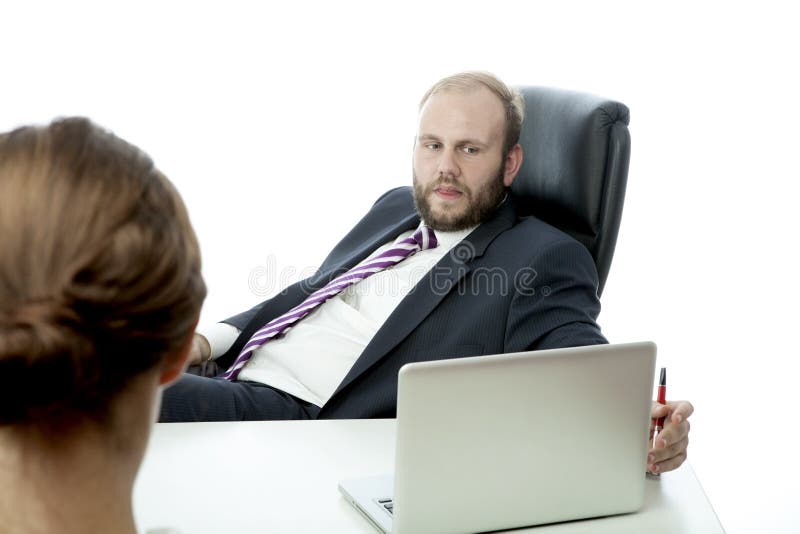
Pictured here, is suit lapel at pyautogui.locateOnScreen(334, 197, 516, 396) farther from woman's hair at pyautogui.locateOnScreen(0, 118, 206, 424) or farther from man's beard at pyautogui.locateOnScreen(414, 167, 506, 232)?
woman's hair at pyautogui.locateOnScreen(0, 118, 206, 424)

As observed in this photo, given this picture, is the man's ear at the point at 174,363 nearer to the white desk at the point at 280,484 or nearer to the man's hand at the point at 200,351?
the white desk at the point at 280,484

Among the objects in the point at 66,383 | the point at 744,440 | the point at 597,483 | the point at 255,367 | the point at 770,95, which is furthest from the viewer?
the point at 770,95

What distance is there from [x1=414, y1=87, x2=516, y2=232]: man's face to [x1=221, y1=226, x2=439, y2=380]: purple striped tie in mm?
81

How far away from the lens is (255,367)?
223 cm

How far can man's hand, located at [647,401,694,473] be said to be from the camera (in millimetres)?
1494

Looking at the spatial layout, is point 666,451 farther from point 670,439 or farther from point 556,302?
point 556,302

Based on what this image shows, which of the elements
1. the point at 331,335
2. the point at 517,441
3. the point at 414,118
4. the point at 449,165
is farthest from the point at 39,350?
the point at 414,118

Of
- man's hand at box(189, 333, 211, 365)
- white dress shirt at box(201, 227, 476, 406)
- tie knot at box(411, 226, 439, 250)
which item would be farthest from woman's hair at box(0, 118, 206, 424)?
tie knot at box(411, 226, 439, 250)

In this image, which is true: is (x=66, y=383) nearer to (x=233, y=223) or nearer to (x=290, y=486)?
(x=290, y=486)

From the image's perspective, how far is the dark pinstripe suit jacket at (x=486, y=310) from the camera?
192 centimetres

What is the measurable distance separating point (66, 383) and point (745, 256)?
3724mm

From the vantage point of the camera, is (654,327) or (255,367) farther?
(654,327)

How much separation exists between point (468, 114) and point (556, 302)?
58 centimetres

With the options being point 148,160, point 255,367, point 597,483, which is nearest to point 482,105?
point 255,367
